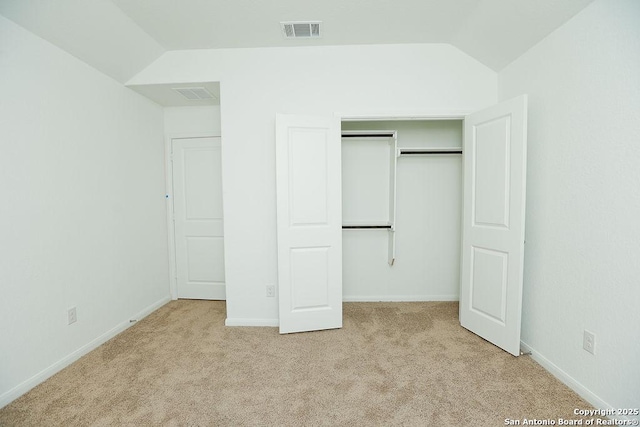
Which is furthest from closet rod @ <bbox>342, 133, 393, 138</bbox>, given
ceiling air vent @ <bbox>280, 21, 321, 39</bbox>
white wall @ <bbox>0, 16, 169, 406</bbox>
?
white wall @ <bbox>0, 16, 169, 406</bbox>

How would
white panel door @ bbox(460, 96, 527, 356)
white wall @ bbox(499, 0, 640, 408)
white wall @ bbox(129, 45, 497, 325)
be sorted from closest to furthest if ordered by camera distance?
white wall @ bbox(499, 0, 640, 408)
white panel door @ bbox(460, 96, 527, 356)
white wall @ bbox(129, 45, 497, 325)

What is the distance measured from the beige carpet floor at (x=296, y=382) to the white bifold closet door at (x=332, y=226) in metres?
0.23

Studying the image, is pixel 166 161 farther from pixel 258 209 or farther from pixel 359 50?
pixel 359 50

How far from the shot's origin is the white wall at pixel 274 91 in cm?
249

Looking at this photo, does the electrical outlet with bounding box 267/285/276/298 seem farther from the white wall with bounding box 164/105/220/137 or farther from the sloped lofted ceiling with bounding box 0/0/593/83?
the sloped lofted ceiling with bounding box 0/0/593/83

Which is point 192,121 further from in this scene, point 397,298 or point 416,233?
point 397,298

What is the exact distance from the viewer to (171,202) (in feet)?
10.8

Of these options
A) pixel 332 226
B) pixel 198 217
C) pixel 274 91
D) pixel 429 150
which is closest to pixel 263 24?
pixel 274 91

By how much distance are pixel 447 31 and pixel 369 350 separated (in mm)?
2760

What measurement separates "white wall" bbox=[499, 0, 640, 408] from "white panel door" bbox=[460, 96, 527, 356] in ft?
0.55

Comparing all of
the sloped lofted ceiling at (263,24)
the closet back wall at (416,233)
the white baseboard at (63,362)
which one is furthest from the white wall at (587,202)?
Answer: the white baseboard at (63,362)

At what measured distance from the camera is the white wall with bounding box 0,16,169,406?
5.56ft

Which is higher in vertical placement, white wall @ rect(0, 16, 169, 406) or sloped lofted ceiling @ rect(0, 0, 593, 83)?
sloped lofted ceiling @ rect(0, 0, 593, 83)

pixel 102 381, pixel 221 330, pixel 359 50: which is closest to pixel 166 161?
pixel 221 330
